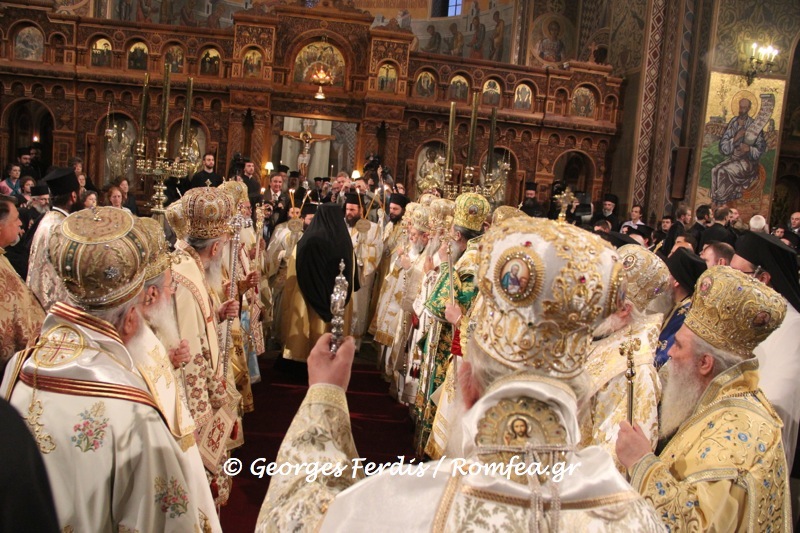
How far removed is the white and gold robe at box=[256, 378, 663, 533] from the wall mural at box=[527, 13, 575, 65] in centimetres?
1915

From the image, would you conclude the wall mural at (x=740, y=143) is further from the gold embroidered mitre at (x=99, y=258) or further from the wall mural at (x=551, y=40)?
the gold embroidered mitre at (x=99, y=258)

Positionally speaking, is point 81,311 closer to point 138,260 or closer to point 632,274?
point 138,260

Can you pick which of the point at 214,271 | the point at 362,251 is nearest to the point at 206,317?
the point at 214,271

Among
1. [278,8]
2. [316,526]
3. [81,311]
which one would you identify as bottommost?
[316,526]

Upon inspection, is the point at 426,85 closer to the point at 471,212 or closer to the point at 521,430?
the point at 471,212

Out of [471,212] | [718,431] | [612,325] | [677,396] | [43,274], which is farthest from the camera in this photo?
[471,212]

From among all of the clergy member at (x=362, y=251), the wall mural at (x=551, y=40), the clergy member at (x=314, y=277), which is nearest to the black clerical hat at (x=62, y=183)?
the clergy member at (x=314, y=277)

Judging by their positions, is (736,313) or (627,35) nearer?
(736,313)

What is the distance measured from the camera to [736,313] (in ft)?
7.97

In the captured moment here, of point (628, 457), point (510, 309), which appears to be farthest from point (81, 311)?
point (628, 457)

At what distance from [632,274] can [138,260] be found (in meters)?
1.93

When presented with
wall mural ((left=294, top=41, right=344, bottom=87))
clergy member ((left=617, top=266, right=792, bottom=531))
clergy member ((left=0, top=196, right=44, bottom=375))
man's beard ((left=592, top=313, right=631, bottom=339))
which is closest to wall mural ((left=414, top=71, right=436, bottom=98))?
wall mural ((left=294, top=41, right=344, bottom=87))

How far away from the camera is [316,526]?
56.7 inches

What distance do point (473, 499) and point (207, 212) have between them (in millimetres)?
2924
